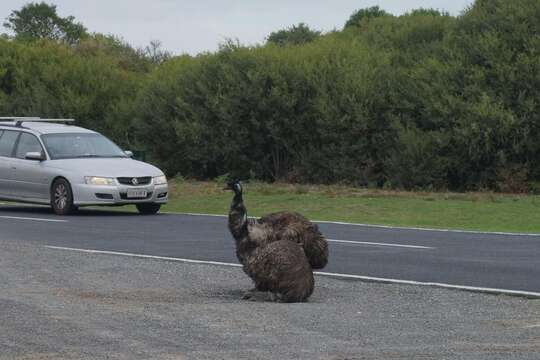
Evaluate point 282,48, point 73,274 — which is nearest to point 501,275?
point 73,274

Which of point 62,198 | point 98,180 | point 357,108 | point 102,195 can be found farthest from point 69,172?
point 357,108

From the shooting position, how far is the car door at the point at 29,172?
81.5ft

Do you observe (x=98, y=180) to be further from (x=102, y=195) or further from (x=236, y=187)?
(x=236, y=187)

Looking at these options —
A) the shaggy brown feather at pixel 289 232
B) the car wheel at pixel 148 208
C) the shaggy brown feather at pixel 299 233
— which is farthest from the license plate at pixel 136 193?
the shaggy brown feather at pixel 299 233

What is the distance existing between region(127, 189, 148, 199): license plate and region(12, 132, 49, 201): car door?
1.76 meters

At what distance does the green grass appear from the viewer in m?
23.4

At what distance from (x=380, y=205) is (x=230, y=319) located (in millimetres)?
15574

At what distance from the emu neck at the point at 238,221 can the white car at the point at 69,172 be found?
11.3 m

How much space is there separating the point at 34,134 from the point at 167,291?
44.1 feet

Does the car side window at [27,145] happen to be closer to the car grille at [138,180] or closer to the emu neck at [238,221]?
the car grille at [138,180]

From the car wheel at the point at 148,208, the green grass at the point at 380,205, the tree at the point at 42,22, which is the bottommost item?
the green grass at the point at 380,205

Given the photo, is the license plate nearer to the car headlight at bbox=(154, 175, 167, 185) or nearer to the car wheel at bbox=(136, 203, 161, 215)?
the car headlight at bbox=(154, 175, 167, 185)

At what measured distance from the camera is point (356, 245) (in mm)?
18203

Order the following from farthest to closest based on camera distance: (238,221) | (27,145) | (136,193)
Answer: (27,145) < (136,193) < (238,221)
